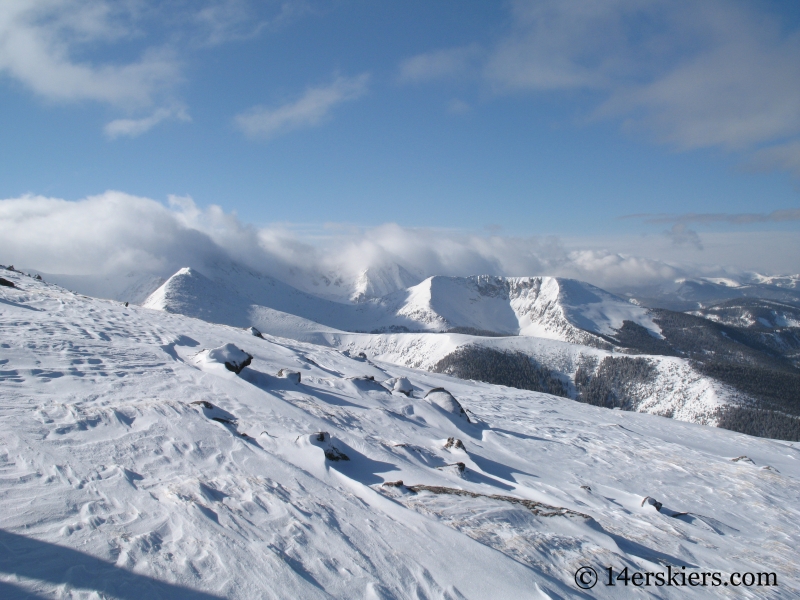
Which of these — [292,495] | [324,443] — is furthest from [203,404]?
[292,495]

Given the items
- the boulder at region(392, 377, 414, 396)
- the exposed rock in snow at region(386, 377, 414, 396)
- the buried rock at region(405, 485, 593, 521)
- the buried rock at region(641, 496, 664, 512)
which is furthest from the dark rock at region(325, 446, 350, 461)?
the boulder at region(392, 377, 414, 396)

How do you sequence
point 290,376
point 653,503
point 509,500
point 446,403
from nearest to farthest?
1. point 509,500
2. point 653,503
3. point 290,376
4. point 446,403

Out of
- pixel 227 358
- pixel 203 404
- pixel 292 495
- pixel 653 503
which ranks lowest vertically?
pixel 653 503

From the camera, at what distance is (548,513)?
10914mm

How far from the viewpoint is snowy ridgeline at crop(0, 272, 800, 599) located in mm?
6707

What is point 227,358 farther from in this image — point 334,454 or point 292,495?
point 292,495

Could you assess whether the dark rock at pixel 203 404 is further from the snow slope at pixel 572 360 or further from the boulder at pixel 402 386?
the snow slope at pixel 572 360

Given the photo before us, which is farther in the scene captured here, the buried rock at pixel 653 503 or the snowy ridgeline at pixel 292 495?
the buried rock at pixel 653 503

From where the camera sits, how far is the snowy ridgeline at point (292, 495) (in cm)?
671

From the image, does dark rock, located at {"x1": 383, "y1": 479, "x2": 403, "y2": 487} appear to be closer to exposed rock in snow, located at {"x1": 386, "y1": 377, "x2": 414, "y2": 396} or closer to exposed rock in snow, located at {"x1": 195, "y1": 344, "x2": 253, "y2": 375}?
exposed rock in snow, located at {"x1": 195, "y1": 344, "x2": 253, "y2": 375}

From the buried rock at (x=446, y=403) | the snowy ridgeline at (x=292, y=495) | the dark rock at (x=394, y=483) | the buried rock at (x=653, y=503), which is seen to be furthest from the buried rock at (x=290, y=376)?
the buried rock at (x=653, y=503)

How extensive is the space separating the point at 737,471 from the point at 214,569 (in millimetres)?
29277

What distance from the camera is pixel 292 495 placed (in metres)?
9.28

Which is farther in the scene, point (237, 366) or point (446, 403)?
point (446, 403)
